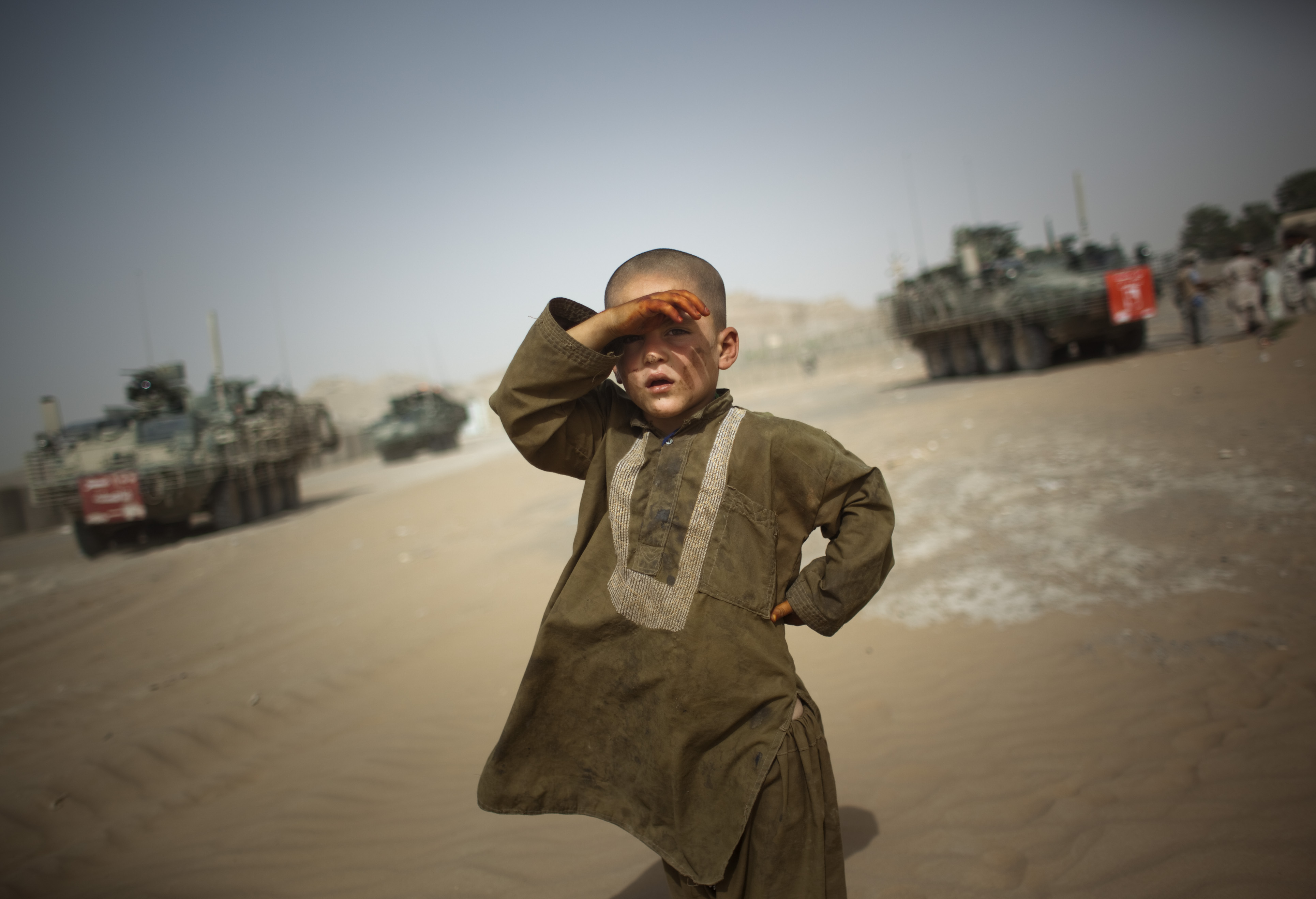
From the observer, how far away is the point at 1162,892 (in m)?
1.83

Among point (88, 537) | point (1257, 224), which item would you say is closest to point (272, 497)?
point (88, 537)

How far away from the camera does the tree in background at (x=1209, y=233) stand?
1072 inches

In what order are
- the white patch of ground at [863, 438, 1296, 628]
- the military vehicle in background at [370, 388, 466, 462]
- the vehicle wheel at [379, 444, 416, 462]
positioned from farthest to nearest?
the vehicle wheel at [379, 444, 416, 462]
the military vehicle in background at [370, 388, 466, 462]
the white patch of ground at [863, 438, 1296, 628]

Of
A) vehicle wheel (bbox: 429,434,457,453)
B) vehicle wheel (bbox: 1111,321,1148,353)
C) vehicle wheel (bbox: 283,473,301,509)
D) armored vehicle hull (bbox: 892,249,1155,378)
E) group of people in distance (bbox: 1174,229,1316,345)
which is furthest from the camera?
vehicle wheel (bbox: 429,434,457,453)

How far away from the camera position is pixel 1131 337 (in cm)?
1214

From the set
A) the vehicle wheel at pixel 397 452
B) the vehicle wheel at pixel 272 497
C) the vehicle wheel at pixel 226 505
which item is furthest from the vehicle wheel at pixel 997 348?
the vehicle wheel at pixel 397 452

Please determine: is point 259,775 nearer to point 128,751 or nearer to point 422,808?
point 128,751

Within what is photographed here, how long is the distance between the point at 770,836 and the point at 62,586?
10.4 metres

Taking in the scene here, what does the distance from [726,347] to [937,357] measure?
15.7m

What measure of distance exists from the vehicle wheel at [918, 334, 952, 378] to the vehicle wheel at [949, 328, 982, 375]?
18.9 inches

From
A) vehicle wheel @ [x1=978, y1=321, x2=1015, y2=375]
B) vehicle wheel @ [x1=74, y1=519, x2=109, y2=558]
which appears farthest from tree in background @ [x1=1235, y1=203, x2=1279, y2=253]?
vehicle wheel @ [x1=74, y1=519, x2=109, y2=558]

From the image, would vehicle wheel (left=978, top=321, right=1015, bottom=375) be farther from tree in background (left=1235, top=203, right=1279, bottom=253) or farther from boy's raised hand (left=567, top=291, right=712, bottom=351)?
tree in background (left=1235, top=203, right=1279, bottom=253)

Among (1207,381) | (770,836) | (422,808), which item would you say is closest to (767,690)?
(770,836)

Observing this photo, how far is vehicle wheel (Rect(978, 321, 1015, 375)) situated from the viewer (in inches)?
516
